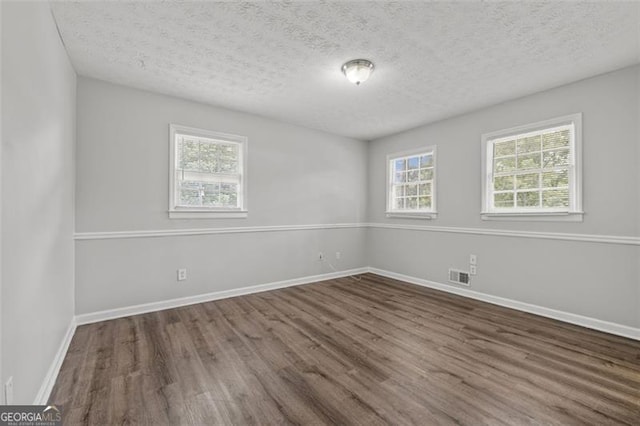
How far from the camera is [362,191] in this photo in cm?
552

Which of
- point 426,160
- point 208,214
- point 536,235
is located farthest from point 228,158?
point 536,235

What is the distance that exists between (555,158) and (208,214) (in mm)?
4256

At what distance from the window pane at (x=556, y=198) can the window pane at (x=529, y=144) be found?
55cm

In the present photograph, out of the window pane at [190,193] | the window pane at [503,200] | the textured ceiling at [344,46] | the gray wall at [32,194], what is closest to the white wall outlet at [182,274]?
the window pane at [190,193]

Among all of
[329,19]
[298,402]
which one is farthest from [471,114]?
[298,402]

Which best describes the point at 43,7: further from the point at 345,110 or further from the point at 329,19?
the point at 345,110

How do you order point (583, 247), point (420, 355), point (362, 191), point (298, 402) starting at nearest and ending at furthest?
point (298, 402) < point (420, 355) < point (583, 247) < point (362, 191)

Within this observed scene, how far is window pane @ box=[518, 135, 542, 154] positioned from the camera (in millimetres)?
3324

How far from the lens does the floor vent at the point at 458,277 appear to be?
154 inches

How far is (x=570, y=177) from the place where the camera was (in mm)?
3033

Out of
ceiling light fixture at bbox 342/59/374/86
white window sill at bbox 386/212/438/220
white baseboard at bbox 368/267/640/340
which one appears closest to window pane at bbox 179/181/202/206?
ceiling light fixture at bbox 342/59/374/86

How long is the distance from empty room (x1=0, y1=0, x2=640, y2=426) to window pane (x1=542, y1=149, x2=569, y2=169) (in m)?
0.03

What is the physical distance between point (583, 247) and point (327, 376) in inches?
118

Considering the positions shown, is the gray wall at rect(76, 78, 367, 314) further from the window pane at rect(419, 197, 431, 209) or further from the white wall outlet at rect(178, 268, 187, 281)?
the window pane at rect(419, 197, 431, 209)
